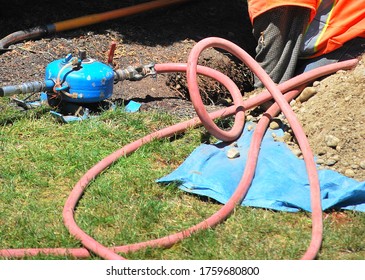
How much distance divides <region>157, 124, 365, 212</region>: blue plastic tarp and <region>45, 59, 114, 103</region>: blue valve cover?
37.7 inches

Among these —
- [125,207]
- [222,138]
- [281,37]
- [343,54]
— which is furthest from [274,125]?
[125,207]

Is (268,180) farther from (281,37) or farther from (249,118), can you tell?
(281,37)

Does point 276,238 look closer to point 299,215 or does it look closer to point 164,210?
point 299,215

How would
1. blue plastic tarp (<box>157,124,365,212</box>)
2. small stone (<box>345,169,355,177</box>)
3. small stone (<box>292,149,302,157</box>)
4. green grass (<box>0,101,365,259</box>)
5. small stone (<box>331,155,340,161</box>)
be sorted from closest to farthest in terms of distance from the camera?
green grass (<box>0,101,365,259</box>)
blue plastic tarp (<box>157,124,365,212</box>)
small stone (<box>345,169,355,177</box>)
small stone (<box>331,155,340,161</box>)
small stone (<box>292,149,302,157</box>)

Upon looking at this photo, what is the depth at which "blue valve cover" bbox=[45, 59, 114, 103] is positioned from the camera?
5.23 meters

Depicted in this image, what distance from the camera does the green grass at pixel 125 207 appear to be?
3.87 meters

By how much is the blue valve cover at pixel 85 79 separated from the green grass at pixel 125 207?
0.74 feet

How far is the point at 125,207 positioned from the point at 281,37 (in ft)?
7.97

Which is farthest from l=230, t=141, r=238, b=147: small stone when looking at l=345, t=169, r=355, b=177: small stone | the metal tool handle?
the metal tool handle

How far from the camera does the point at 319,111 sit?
5.18m

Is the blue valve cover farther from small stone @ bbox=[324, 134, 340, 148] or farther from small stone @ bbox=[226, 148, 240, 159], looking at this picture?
small stone @ bbox=[324, 134, 340, 148]

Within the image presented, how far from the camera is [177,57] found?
22.0 feet

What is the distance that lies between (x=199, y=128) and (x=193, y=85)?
0.61 meters

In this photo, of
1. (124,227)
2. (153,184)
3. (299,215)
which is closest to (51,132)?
(153,184)
